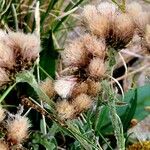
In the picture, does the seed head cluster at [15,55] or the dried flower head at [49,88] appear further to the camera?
the dried flower head at [49,88]

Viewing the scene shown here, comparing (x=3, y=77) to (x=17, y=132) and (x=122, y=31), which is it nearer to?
(x=17, y=132)

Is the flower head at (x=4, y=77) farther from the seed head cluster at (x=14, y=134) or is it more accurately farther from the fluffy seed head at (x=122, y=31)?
the fluffy seed head at (x=122, y=31)

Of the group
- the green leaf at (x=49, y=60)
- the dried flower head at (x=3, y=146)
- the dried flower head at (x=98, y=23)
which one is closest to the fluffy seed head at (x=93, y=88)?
the dried flower head at (x=98, y=23)

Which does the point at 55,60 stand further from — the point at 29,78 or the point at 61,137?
the point at 29,78

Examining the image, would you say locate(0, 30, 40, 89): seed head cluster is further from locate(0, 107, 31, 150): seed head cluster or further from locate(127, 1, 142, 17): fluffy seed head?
locate(127, 1, 142, 17): fluffy seed head

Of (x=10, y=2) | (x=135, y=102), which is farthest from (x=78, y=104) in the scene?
(x=10, y=2)
